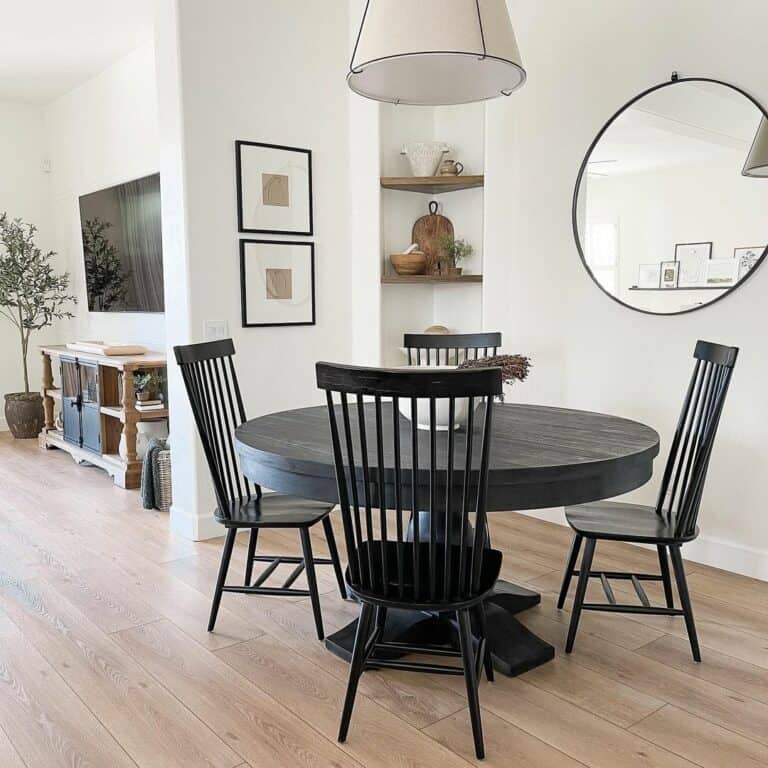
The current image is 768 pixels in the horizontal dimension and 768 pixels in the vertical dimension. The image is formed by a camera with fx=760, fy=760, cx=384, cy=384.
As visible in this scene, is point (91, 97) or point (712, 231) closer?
point (712, 231)

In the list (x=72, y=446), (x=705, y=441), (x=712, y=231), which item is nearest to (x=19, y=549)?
(x=72, y=446)

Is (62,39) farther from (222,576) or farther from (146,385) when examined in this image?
(222,576)

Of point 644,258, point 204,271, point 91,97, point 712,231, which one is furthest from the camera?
point 91,97

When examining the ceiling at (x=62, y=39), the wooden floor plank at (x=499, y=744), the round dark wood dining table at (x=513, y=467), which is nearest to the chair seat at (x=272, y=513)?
the round dark wood dining table at (x=513, y=467)

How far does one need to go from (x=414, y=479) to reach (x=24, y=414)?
18.1ft

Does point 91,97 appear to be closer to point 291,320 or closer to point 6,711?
point 291,320

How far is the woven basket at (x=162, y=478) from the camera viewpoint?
4.14 metres

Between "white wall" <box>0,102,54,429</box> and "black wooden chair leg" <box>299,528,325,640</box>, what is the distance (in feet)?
17.1

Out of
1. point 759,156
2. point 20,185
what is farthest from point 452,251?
point 20,185

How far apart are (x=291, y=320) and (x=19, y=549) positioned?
1707 mm

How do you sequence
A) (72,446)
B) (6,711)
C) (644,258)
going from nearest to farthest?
(6,711)
(644,258)
(72,446)

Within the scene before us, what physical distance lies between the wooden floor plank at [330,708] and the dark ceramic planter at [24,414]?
459 cm

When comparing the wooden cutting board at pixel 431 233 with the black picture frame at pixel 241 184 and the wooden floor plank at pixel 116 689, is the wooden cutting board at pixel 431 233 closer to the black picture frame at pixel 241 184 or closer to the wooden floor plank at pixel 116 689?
the black picture frame at pixel 241 184

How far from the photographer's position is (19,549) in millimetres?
3531
